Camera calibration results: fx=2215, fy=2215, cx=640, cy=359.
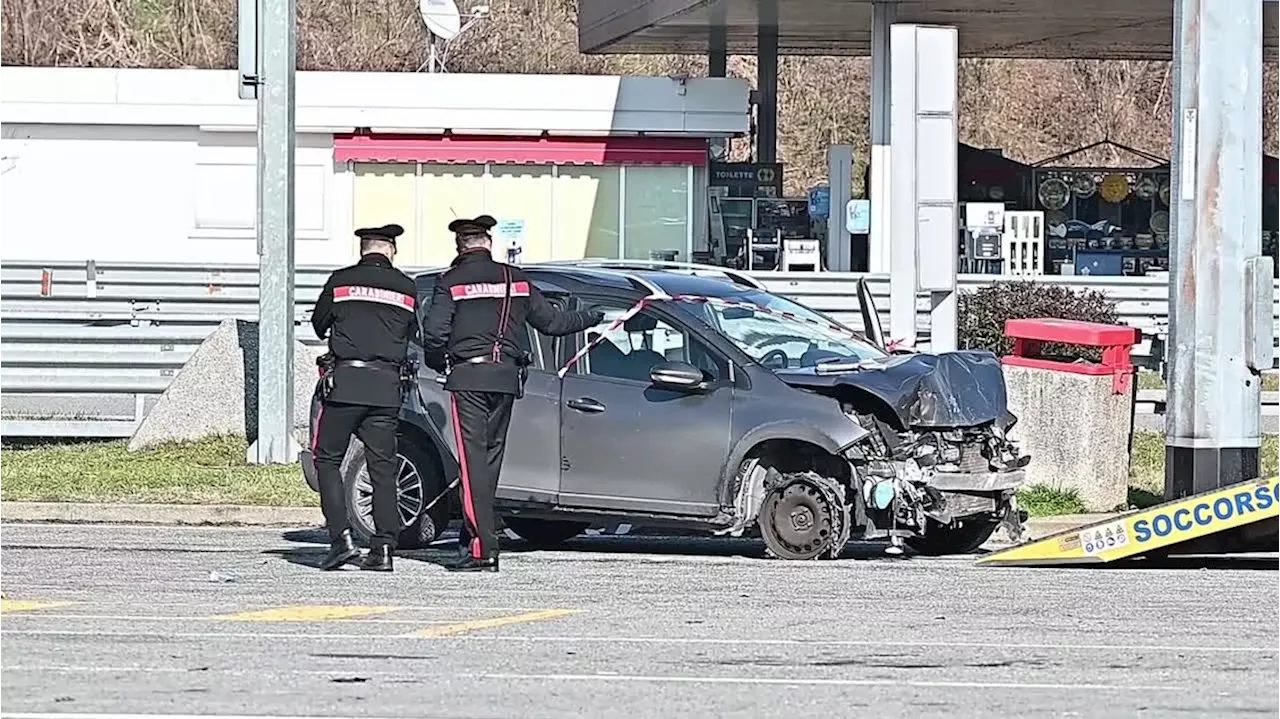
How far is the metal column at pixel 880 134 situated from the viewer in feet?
92.1

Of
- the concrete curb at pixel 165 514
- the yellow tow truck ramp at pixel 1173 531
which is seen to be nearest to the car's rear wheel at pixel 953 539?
the yellow tow truck ramp at pixel 1173 531

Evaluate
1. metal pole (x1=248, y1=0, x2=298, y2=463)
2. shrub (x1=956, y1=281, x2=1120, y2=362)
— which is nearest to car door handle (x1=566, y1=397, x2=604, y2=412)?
metal pole (x1=248, y1=0, x2=298, y2=463)

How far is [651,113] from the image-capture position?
32500 millimetres

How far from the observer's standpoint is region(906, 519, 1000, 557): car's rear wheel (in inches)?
488

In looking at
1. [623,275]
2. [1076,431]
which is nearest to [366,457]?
[623,275]

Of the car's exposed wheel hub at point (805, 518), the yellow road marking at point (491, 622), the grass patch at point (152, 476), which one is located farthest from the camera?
the grass patch at point (152, 476)

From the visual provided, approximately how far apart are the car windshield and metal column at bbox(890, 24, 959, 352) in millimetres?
7600

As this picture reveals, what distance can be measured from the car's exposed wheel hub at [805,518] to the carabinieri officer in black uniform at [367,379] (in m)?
2.01

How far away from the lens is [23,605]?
995 cm

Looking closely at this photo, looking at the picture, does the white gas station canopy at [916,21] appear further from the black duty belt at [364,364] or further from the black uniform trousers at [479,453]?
the black duty belt at [364,364]

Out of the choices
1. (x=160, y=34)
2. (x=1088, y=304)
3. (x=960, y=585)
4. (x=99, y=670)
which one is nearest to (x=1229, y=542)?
(x=960, y=585)

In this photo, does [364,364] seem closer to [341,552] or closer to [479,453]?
[479,453]

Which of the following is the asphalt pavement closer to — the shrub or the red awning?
the shrub

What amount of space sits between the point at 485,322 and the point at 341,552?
1.41 metres
